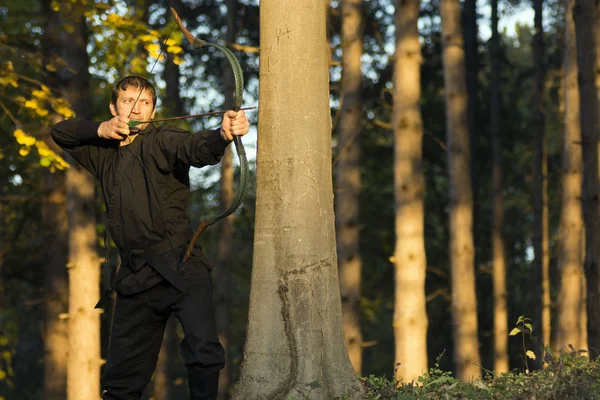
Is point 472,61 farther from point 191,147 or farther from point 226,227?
point 191,147

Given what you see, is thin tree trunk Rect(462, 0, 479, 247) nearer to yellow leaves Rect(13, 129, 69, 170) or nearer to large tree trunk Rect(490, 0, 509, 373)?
large tree trunk Rect(490, 0, 509, 373)

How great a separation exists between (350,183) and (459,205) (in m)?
1.73

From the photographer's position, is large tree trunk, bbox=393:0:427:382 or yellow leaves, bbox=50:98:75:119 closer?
yellow leaves, bbox=50:98:75:119

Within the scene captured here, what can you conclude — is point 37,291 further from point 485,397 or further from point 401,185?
point 485,397

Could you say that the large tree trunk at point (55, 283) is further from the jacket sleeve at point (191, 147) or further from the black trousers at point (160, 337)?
the jacket sleeve at point (191, 147)

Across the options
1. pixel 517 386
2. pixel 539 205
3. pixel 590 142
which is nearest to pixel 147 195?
pixel 517 386

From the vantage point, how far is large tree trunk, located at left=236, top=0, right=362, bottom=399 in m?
5.20

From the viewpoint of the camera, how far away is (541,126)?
2027 centimetres

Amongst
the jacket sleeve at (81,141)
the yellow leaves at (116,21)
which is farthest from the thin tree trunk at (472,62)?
the jacket sleeve at (81,141)

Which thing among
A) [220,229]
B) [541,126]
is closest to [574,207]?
[541,126]

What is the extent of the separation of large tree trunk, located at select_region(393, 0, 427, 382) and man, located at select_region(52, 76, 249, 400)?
246 inches

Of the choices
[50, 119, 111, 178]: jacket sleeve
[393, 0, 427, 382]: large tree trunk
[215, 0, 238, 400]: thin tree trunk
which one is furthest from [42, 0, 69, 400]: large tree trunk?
[50, 119, 111, 178]: jacket sleeve

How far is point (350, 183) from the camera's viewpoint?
13.4m

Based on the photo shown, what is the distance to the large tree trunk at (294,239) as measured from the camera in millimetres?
5203
